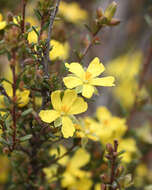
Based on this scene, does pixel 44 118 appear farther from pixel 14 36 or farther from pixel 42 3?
pixel 42 3

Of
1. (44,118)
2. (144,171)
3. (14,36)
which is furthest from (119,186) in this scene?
(144,171)

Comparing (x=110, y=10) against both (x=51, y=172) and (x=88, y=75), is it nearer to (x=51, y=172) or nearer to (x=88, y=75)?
(x=88, y=75)

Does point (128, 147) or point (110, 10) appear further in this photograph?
point (128, 147)

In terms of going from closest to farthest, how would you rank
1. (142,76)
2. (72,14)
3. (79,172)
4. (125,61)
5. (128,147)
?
(79,172)
(128,147)
(142,76)
(72,14)
(125,61)

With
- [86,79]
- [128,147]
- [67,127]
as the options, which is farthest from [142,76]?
[67,127]

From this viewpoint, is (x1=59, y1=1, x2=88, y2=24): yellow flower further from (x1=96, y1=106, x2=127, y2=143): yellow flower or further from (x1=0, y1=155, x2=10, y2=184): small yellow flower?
(x1=0, y1=155, x2=10, y2=184): small yellow flower
